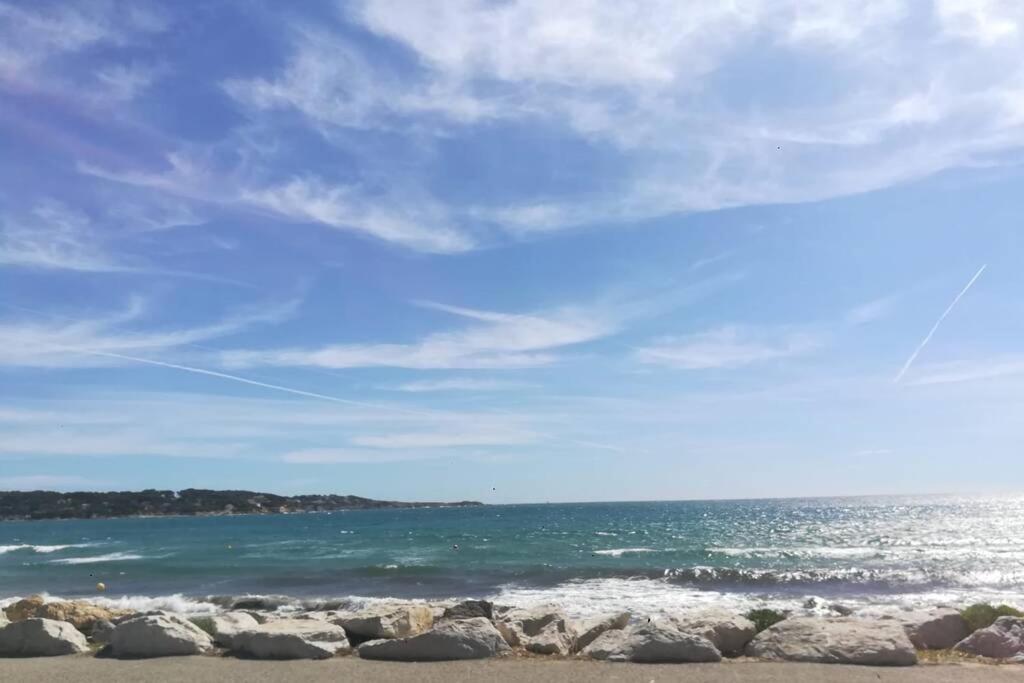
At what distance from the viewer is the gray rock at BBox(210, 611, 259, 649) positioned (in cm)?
1031

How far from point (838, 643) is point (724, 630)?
Result: 1735mm

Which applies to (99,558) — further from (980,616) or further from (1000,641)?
(1000,641)

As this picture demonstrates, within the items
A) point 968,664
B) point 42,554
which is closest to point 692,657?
point 968,664

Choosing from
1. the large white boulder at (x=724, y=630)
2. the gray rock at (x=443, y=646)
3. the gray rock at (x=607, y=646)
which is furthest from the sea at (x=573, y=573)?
the gray rock at (x=443, y=646)

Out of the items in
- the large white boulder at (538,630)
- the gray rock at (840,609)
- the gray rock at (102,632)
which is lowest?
the gray rock at (840,609)

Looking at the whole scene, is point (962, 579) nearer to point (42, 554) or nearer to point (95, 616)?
point (95, 616)

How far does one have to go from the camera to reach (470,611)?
14234mm

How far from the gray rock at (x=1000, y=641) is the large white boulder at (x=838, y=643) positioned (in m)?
1.07

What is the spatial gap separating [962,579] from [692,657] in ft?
78.4

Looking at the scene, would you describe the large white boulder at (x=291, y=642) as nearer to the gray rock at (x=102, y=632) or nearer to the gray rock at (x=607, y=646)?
the gray rock at (x=607, y=646)

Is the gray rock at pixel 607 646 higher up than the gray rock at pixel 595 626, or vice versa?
the gray rock at pixel 607 646

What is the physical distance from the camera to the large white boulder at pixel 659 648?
8.76 m

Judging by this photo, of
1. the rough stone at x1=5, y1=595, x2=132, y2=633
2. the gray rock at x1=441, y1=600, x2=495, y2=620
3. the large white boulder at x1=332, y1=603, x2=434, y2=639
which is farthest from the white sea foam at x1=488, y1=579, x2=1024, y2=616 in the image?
the rough stone at x1=5, y1=595, x2=132, y2=633

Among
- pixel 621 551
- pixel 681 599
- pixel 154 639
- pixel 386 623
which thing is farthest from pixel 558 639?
pixel 621 551
